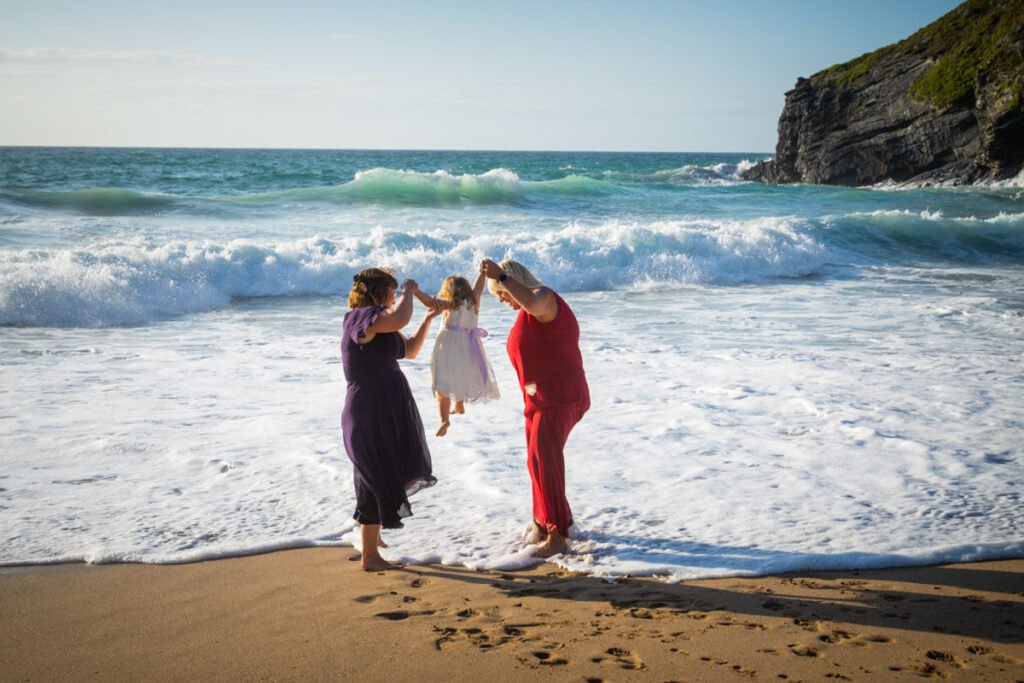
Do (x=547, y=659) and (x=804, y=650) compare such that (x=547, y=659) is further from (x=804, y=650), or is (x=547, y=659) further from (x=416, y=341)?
(x=416, y=341)

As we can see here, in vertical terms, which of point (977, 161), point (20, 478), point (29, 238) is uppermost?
point (977, 161)

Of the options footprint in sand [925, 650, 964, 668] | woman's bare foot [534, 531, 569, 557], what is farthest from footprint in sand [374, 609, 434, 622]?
footprint in sand [925, 650, 964, 668]

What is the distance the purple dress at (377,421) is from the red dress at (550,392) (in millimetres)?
645

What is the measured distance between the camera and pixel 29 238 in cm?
1711

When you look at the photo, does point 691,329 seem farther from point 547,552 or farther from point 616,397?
point 547,552

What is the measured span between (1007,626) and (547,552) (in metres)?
2.09

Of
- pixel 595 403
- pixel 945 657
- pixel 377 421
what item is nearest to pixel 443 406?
pixel 377 421

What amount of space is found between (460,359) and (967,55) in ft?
137

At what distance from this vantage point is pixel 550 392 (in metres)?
4.55

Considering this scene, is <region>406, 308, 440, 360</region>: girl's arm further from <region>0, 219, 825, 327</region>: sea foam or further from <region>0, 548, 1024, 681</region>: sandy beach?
<region>0, 219, 825, 327</region>: sea foam

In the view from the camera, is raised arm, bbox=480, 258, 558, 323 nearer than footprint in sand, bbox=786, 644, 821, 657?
No

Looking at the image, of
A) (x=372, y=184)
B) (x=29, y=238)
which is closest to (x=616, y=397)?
(x=29, y=238)

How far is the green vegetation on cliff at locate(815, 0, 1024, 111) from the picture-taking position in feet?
117

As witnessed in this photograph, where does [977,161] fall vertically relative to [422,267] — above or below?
above
